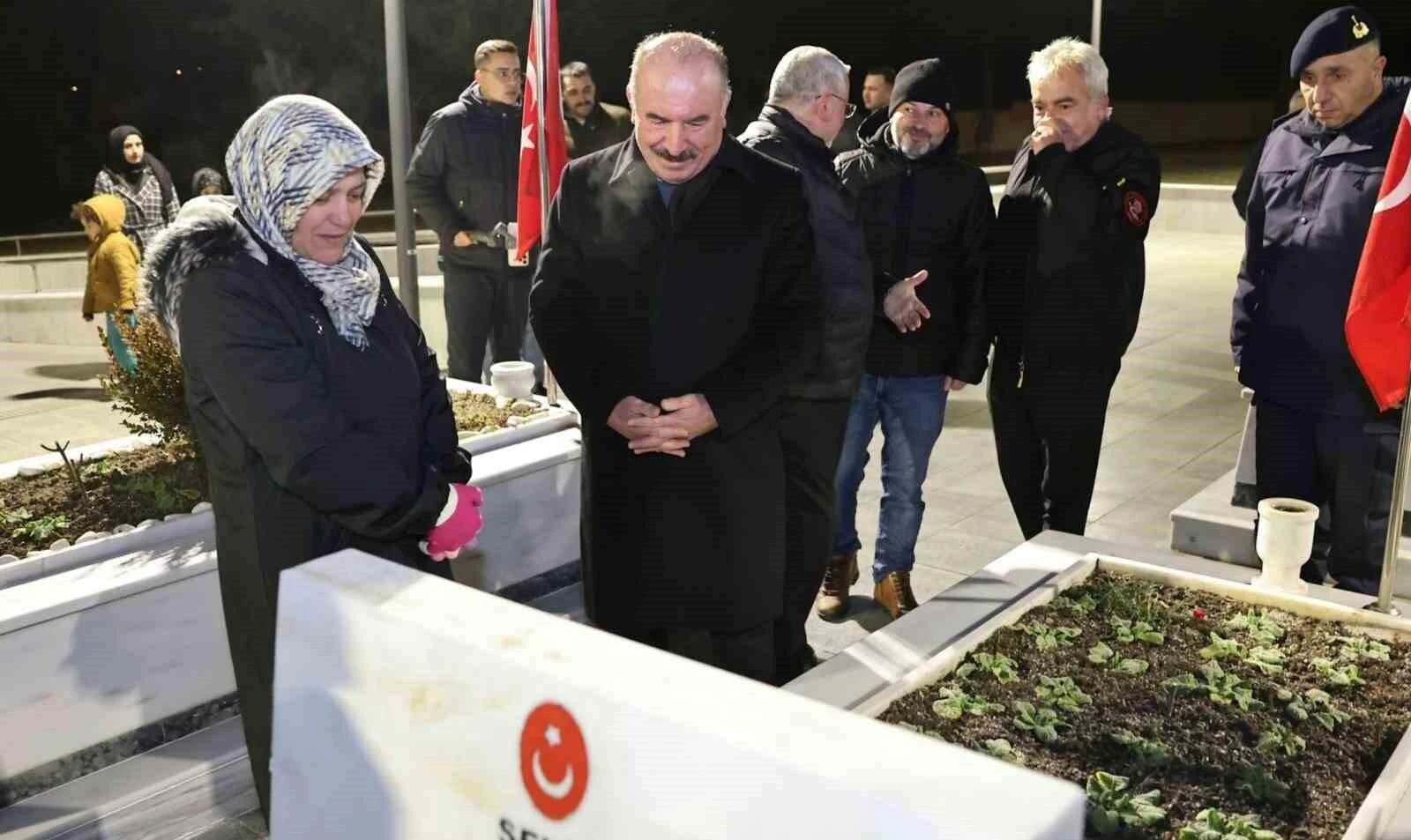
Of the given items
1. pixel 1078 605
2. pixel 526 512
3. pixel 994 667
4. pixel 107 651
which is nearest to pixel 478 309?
pixel 526 512

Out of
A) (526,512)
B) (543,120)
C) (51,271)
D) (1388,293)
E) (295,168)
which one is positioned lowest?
(51,271)

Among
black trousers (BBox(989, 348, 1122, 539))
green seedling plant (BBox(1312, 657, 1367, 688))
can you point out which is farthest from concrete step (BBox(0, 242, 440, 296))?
green seedling plant (BBox(1312, 657, 1367, 688))

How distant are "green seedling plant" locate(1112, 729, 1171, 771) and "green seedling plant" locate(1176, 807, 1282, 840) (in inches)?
7.7

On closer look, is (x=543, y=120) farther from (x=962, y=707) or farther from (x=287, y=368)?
(x=962, y=707)

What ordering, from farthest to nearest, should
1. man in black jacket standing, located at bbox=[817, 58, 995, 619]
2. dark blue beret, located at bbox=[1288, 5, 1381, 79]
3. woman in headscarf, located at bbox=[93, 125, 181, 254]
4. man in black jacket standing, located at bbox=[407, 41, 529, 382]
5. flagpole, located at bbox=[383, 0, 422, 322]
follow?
woman in headscarf, located at bbox=[93, 125, 181, 254], man in black jacket standing, located at bbox=[407, 41, 529, 382], flagpole, located at bbox=[383, 0, 422, 322], man in black jacket standing, located at bbox=[817, 58, 995, 619], dark blue beret, located at bbox=[1288, 5, 1381, 79]

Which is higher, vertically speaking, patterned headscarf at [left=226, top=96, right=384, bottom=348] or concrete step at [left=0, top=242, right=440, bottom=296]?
patterned headscarf at [left=226, top=96, right=384, bottom=348]

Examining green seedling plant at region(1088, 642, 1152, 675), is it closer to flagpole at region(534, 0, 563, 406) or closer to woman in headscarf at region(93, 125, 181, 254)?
flagpole at region(534, 0, 563, 406)

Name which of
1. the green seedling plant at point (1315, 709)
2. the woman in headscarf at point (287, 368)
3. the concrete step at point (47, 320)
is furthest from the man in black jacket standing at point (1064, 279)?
the concrete step at point (47, 320)

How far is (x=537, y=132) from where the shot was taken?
5852mm

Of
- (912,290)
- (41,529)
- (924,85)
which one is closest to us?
(41,529)

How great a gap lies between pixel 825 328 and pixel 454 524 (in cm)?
165

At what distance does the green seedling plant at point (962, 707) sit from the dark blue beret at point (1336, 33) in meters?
2.13

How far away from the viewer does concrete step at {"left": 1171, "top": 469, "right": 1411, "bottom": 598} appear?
17.4ft

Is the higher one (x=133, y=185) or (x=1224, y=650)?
(x=133, y=185)
